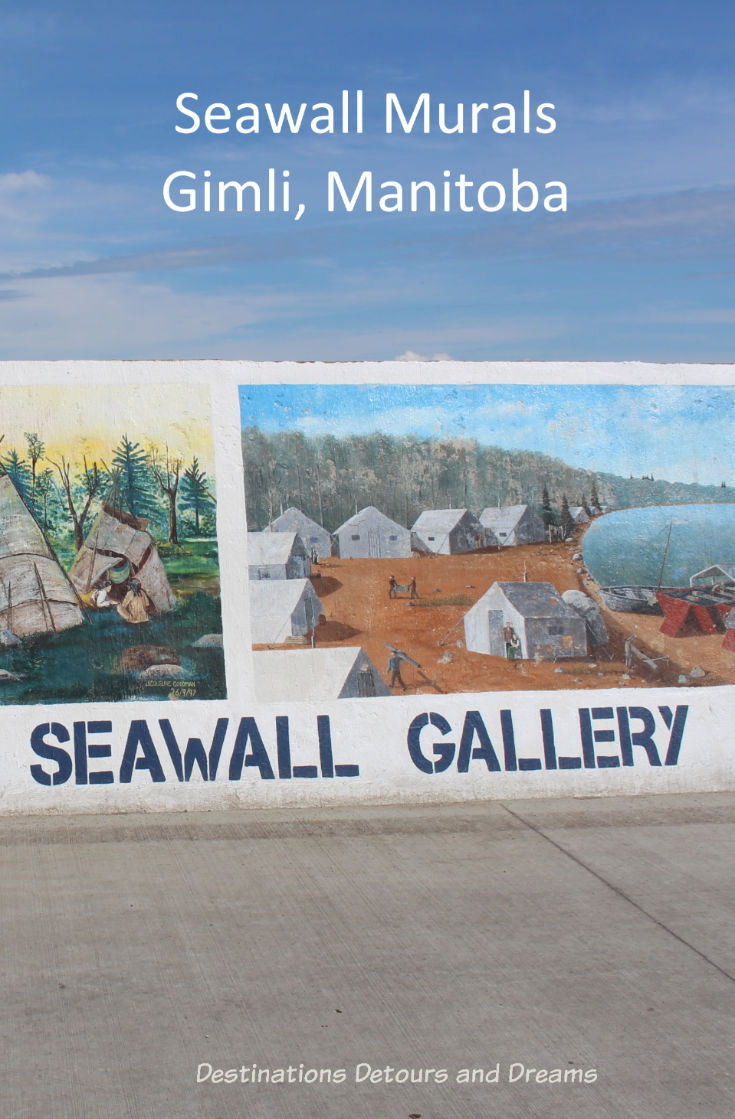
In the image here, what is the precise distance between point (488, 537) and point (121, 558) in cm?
237

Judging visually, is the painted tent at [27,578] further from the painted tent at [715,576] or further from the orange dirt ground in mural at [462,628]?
the painted tent at [715,576]

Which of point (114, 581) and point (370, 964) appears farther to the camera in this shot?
point (114, 581)

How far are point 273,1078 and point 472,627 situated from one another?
13.0 feet

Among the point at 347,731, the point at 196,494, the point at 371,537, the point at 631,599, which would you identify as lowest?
the point at 347,731

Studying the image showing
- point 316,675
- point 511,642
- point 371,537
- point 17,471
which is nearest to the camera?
point 17,471

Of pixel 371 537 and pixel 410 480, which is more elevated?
pixel 410 480

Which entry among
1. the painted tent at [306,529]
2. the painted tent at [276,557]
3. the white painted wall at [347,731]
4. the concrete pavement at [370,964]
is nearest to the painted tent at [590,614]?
the white painted wall at [347,731]

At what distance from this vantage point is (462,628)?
25.9 ft

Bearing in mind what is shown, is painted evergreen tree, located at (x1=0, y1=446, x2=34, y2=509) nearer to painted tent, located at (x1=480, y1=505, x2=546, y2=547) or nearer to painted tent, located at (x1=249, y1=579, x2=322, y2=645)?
painted tent, located at (x1=249, y1=579, x2=322, y2=645)

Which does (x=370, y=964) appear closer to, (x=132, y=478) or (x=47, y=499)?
(x=132, y=478)

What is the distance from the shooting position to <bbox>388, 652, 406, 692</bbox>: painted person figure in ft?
25.5

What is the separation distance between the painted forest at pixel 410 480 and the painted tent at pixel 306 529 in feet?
0.14

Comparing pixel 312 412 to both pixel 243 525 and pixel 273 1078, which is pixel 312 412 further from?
pixel 273 1078

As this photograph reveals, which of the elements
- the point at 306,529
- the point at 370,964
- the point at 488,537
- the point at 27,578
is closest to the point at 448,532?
the point at 488,537
